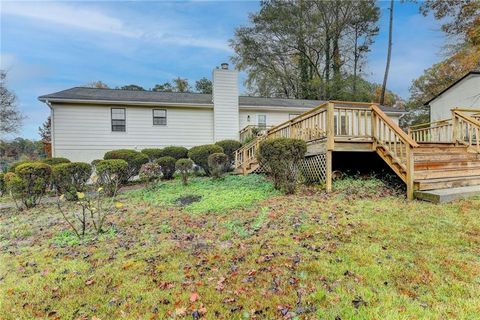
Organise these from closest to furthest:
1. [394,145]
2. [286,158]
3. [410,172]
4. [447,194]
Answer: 1. [447,194]
2. [410,172]
3. [394,145]
4. [286,158]

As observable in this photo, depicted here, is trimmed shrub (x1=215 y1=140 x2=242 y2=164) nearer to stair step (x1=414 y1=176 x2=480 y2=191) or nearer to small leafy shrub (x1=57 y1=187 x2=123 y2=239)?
small leafy shrub (x1=57 y1=187 x2=123 y2=239)

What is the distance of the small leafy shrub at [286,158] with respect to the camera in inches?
271

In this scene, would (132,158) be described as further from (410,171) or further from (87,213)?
(410,171)

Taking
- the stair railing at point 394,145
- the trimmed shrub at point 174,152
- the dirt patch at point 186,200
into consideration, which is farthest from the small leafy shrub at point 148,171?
the stair railing at point 394,145

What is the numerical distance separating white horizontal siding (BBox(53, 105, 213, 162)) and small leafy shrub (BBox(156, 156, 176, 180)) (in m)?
3.00

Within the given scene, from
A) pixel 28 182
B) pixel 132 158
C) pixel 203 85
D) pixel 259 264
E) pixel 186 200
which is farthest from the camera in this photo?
pixel 203 85

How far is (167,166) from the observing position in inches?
452

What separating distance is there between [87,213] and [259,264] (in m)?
5.08

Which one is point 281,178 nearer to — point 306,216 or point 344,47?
point 306,216

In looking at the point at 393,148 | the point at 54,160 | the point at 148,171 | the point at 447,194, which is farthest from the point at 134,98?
the point at 447,194

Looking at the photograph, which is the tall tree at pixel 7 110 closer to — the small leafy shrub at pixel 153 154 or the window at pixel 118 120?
the window at pixel 118 120

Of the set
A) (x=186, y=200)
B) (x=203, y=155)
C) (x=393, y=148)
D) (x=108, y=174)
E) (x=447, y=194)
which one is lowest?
(x=186, y=200)

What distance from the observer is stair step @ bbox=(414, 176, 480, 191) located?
236 inches

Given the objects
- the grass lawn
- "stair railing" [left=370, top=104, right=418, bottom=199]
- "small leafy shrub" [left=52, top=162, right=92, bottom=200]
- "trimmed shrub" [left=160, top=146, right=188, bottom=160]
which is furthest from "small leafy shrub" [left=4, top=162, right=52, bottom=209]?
"stair railing" [left=370, top=104, right=418, bottom=199]
